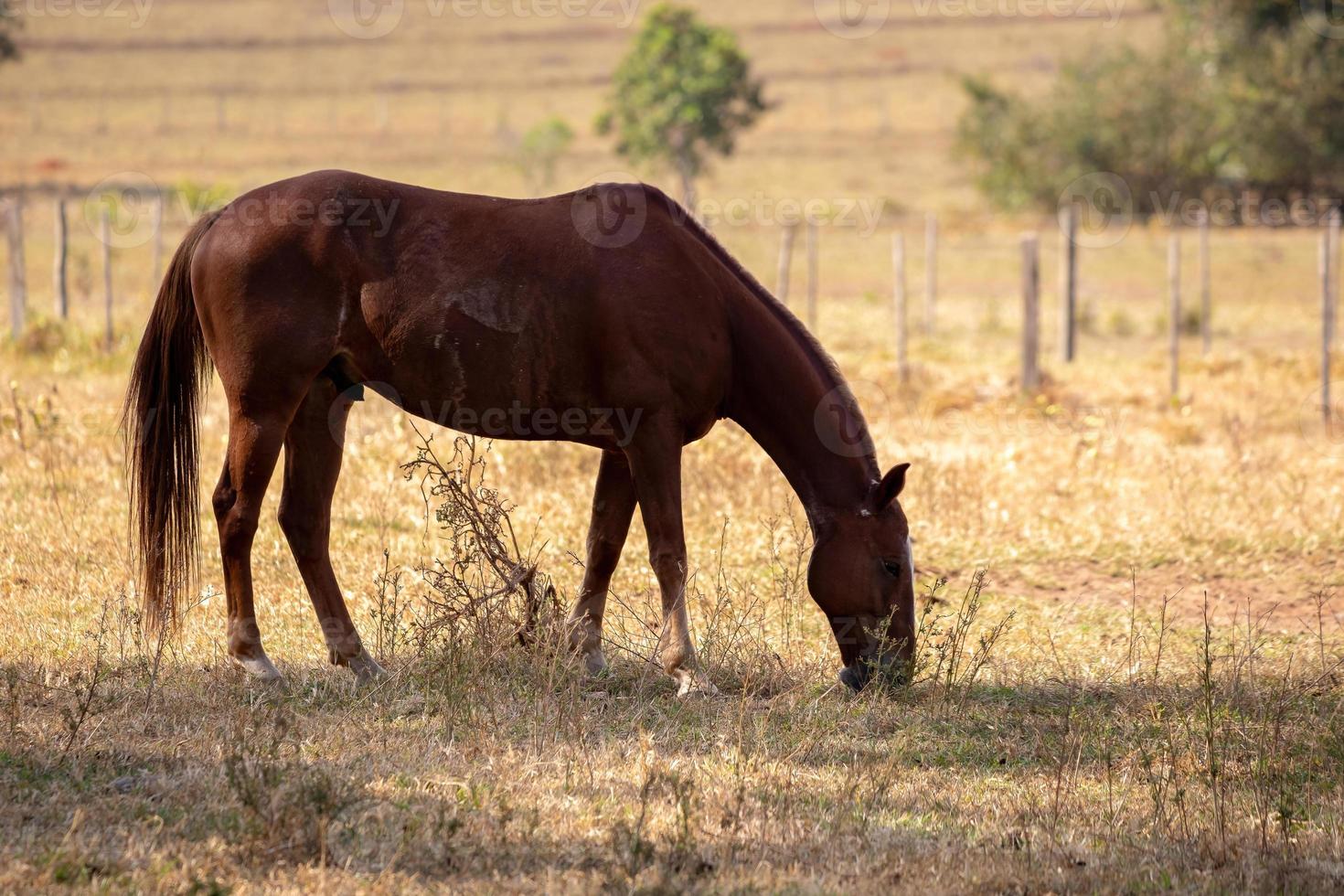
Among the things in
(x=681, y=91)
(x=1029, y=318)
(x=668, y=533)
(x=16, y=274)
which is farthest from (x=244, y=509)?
(x=681, y=91)

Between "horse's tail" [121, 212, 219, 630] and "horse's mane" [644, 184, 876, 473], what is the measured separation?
1854 mm

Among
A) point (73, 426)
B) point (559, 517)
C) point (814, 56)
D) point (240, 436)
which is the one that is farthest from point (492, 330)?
point (814, 56)

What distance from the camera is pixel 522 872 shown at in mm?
3432

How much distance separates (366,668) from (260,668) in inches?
15.6

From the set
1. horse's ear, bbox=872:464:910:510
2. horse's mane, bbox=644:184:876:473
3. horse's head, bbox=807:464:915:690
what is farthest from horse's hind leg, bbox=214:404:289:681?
horse's ear, bbox=872:464:910:510

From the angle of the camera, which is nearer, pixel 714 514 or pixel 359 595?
pixel 359 595

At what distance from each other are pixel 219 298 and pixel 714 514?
3.55 m

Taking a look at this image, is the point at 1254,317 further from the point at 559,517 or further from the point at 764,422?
the point at 764,422

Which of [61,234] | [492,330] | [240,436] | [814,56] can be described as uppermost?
[814,56]

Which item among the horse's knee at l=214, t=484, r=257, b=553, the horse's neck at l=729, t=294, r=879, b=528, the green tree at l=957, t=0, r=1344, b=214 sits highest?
the green tree at l=957, t=0, r=1344, b=214

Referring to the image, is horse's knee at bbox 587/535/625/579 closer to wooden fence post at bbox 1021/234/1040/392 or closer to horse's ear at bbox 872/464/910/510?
horse's ear at bbox 872/464/910/510

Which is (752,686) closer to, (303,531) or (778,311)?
(778,311)

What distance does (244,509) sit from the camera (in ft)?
16.8

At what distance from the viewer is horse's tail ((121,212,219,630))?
5.26m
